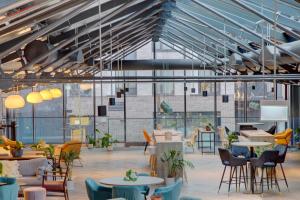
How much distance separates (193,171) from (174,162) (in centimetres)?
271

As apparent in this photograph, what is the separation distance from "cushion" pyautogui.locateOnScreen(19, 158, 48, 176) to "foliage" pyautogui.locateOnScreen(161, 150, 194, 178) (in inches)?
118

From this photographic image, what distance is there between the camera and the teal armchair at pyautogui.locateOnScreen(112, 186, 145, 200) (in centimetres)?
1008

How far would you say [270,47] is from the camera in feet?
44.0

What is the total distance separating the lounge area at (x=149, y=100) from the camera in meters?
10.9

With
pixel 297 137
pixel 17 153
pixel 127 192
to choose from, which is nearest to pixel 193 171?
pixel 17 153

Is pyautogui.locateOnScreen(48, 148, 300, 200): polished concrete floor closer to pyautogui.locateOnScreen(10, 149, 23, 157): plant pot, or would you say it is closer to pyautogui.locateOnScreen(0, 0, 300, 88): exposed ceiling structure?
pyautogui.locateOnScreen(10, 149, 23, 157): plant pot

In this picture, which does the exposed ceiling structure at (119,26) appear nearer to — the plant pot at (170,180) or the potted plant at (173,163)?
the potted plant at (173,163)

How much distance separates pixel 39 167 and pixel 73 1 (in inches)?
186

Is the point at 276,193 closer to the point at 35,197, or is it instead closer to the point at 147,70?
the point at 35,197

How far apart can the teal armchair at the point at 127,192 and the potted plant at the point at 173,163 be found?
4544mm

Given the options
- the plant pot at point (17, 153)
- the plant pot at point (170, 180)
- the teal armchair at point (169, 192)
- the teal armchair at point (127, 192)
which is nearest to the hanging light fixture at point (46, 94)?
the plant pot at point (17, 153)

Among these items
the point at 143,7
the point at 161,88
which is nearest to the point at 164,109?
the point at 161,88

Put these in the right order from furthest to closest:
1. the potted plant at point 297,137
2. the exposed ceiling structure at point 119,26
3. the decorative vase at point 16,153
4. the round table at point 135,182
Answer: the potted plant at point 297,137 < the decorative vase at point 16,153 < the round table at point 135,182 < the exposed ceiling structure at point 119,26

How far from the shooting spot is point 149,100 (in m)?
26.8
